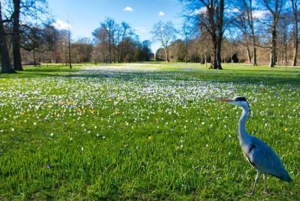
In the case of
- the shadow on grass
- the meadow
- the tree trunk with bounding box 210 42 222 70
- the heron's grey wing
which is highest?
the tree trunk with bounding box 210 42 222 70

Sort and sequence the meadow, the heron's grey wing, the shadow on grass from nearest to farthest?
1. the heron's grey wing
2. the meadow
3. the shadow on grass

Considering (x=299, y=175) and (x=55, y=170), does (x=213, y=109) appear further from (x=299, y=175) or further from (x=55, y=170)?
(x=55, y=170)

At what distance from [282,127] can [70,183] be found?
5364mm

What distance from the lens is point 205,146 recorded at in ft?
13.4

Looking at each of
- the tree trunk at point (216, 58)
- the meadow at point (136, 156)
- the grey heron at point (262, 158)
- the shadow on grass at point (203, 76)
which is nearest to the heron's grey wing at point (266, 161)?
the grey heron at point (262, 158)

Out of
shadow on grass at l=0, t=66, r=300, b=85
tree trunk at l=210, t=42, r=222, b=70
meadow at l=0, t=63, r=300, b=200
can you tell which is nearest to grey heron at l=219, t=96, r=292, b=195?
meadow at l=0, t=63, r=300, b=200

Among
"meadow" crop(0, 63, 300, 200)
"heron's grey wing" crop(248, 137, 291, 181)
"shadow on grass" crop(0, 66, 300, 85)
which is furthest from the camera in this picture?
"shadow on grass" crop(0, 66, 300, 85)

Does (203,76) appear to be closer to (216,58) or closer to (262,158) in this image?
(216,58)

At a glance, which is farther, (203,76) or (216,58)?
(216,58)

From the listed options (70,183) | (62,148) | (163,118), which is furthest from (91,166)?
(163,118)

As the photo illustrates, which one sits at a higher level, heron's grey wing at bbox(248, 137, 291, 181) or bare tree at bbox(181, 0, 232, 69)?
bare tree at bbox(181, 0, 232, 69)

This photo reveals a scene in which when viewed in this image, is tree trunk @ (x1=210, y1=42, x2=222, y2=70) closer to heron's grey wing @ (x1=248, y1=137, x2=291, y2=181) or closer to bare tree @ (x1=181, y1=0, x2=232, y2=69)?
bare tree @ (x1=181, y1=0, x2=232, y2=69)

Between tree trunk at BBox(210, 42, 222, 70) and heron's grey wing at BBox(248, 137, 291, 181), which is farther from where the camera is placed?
tree trunk at BBox(210, 42, 222, 70)

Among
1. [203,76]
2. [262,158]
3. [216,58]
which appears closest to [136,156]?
[262,158]
